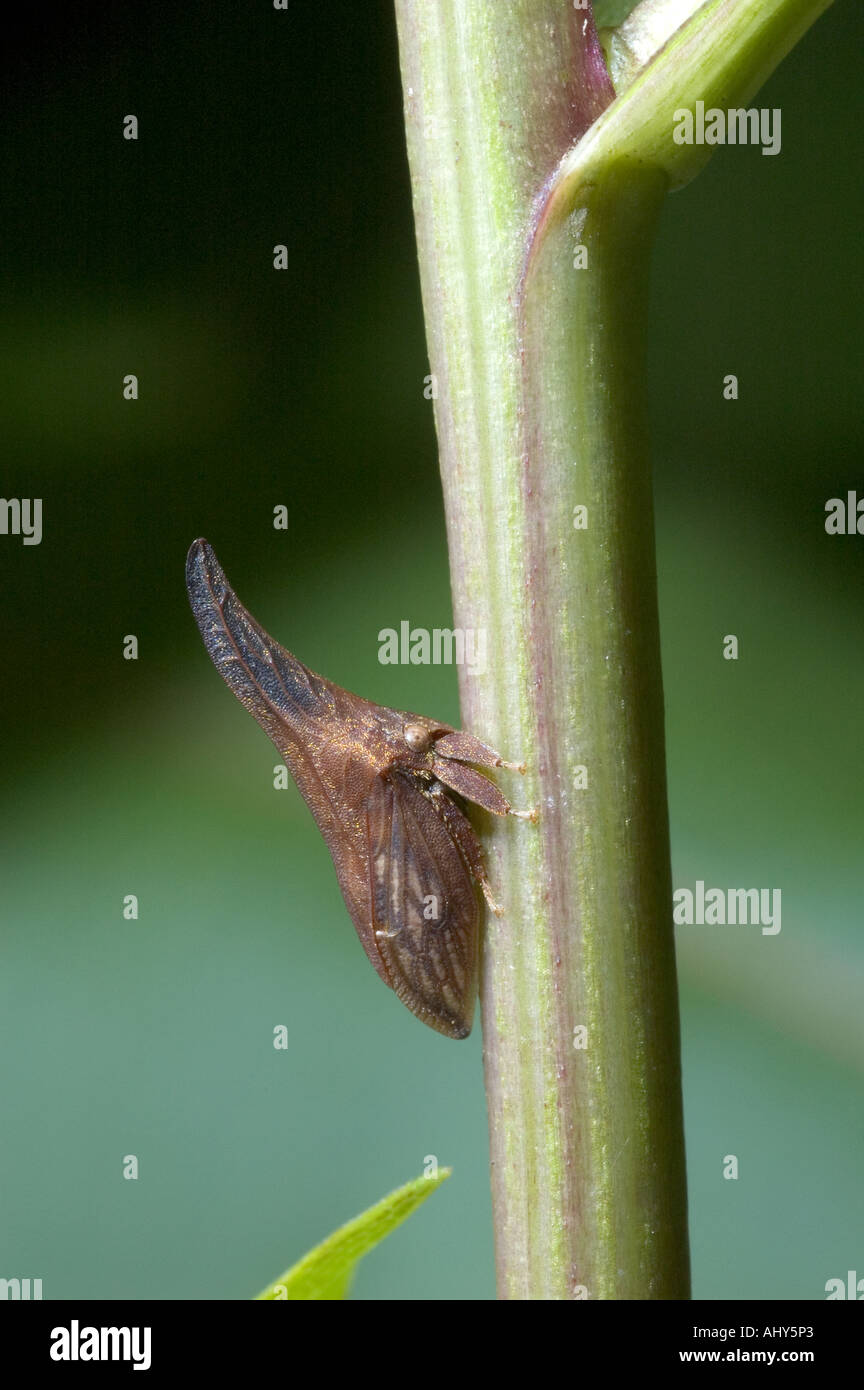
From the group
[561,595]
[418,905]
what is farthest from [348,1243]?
[561,595]

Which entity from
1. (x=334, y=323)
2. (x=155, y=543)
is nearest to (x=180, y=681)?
(x=155, y=543)

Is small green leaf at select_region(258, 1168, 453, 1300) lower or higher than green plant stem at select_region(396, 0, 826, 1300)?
lower

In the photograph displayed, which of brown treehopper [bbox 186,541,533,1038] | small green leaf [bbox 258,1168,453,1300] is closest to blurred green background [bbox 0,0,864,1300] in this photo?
brown treehopper [bbox 186,541,533,1038]

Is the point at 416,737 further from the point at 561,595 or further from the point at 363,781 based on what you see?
the point at 561,595

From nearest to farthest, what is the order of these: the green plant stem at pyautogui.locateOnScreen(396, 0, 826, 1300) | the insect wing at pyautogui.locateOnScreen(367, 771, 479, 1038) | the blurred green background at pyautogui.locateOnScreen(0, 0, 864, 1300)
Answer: the green plant stem at pyautogui.locateOnScreen(396, 0, 826, 1300) < the insect wing at pyautogui.locateOnScreen(367, 771, 479, 1038) < the blurred green background at pyautogui.locateOnScreen(0, 0, 864, 1300)

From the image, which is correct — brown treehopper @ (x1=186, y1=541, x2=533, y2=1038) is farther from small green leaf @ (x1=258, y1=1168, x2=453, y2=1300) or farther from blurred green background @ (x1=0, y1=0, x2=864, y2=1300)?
blurred green background @ (x1=0, y1=0, x2=864, y2=1300)

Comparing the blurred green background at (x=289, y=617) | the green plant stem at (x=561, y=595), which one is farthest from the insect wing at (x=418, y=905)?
the blurred green background at (x=289, y=617)

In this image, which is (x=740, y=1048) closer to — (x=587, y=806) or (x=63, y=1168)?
(x=63, y=1168)
